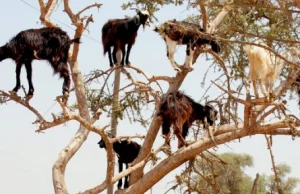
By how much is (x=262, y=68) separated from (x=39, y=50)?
284 centimetres

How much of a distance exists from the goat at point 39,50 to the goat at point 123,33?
157 centimetres

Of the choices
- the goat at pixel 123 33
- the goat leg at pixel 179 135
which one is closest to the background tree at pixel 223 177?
the goat leg at pixel 179 135

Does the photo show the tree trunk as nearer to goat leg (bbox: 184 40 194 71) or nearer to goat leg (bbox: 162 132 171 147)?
goat leg (bbox: 162 132 171 147)

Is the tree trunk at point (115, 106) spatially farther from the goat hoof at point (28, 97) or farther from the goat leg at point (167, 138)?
the goat hoof at point (28, 97)

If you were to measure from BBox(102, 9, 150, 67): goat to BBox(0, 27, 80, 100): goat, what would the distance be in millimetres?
1570

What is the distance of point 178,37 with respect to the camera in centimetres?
909

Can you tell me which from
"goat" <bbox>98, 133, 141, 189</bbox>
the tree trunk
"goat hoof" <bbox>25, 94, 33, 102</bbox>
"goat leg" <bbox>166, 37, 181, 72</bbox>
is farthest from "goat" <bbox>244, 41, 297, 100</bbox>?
"goat hoof" <bbox>25, 94, 33, 102</bbox>

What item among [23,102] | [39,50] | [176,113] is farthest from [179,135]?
[23,102]

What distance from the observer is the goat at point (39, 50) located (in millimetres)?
7637

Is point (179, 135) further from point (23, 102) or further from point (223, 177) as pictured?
point (223, 177)

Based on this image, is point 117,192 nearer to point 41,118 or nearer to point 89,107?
point 89,107

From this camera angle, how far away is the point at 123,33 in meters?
9.40

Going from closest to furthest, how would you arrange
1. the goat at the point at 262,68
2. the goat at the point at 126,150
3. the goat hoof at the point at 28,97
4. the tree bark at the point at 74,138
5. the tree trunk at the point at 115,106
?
1. the goat hoof at the point at 28,97
2. the goat at the point at 262,68
3. the tree bark at the point at 74,138
4. the tree trunk at the point at 115,106
5. the goat at the point at 126,150

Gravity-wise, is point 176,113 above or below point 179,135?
above
